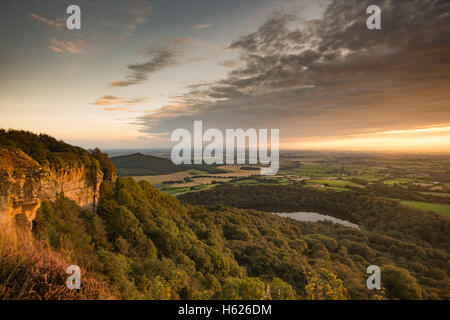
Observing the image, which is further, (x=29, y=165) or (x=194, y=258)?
(x=194, y=258)

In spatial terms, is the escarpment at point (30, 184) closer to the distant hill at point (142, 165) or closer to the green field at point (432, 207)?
the green field at point (432, 207)

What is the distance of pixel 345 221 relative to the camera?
67.8 meters

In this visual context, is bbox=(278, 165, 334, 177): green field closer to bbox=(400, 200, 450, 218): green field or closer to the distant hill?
bbox=(400, 200, 450, 218): green field

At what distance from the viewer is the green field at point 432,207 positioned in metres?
46.1

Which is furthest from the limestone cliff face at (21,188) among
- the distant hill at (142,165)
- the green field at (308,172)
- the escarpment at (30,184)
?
the green field at (308,172)

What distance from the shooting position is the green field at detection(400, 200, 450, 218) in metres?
46.1

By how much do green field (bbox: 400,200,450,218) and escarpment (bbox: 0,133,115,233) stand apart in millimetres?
69347

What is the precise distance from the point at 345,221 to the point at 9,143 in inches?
3203

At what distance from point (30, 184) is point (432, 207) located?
74791mm

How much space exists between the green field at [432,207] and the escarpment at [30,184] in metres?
69.3

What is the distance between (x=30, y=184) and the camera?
891 cm

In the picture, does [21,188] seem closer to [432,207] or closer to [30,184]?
[30,184]

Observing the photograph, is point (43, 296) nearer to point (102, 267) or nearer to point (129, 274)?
point (102, 267)

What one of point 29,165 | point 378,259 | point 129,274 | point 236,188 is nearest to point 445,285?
point 378,259
